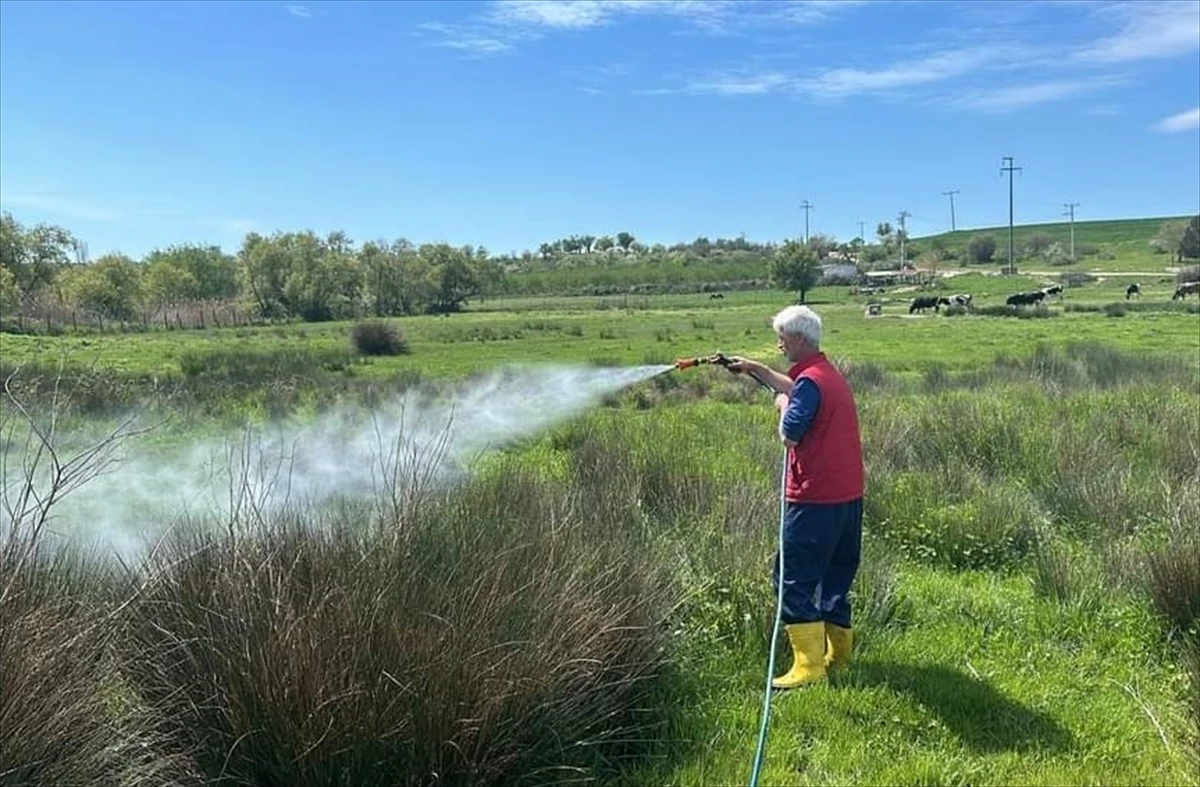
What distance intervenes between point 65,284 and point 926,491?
77457 mm

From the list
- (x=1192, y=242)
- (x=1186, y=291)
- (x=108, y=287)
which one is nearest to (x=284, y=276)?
(x=108, y=287)

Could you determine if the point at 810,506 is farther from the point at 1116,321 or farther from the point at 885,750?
the point at 1116,321

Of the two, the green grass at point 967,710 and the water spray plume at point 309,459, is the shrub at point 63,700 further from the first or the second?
A: the green grass at point 967,710

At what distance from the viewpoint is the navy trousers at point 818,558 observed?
19.3 ft

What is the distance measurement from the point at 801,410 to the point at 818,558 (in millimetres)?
878

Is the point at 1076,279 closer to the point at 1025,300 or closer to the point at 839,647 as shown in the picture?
the point at 1025,300

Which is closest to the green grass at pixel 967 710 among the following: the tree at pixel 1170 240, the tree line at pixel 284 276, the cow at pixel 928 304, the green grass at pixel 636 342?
the green grass at pixel 636 342

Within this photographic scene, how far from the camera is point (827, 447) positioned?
585 centimetres

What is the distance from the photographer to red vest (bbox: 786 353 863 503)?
584 centimetres

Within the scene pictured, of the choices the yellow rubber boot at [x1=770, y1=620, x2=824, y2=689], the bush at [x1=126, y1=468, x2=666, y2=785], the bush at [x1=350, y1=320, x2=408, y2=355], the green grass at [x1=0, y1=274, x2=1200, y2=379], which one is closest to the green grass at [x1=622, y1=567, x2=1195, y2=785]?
the yellow rubber boot at [x1=770, y1=620, x2=824, y2=689]

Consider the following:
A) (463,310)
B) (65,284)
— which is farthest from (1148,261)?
(65,284)

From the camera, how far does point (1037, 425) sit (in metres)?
14.2

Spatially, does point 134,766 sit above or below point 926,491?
above

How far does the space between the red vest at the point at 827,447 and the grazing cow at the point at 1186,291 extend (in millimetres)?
76875
